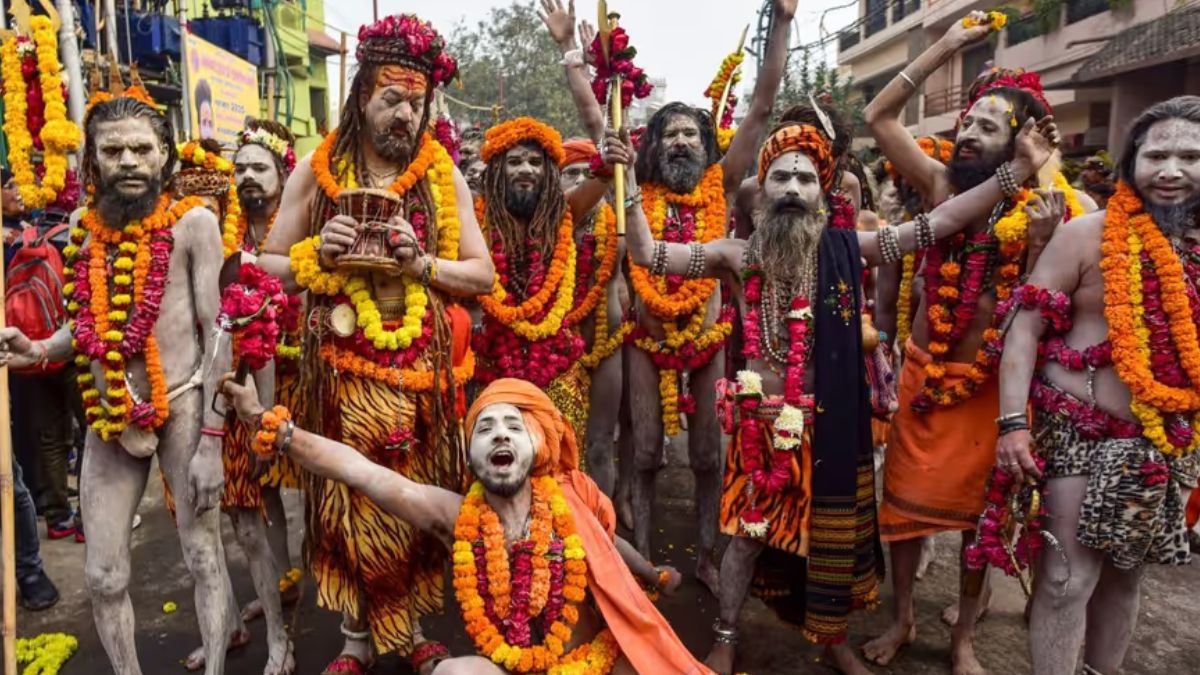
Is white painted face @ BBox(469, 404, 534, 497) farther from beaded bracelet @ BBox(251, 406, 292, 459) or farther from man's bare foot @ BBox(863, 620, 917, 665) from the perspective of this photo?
man's bare foot @ BBox(863, 620, 917, 665)

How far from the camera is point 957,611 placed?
4.05m

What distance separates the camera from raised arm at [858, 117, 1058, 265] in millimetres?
3338

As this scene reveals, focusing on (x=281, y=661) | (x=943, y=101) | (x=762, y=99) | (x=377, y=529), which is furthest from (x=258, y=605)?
(x=943, y=101)

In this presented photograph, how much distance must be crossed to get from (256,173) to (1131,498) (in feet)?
14.0

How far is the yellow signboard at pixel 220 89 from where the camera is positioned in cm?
1173

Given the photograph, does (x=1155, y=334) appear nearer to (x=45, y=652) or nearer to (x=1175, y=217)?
(x=1175, y=217)

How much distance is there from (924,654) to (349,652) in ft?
8.80

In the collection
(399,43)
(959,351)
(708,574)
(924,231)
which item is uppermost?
(399,43)

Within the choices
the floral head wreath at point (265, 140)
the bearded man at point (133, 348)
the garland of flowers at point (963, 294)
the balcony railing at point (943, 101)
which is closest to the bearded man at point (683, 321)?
the garland of flowers at point (963, 294)

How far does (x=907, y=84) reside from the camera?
147 inches

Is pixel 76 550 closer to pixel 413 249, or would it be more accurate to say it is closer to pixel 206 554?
pixel 206 554

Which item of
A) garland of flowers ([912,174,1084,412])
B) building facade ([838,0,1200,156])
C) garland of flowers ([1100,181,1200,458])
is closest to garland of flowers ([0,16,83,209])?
garland of flowers ([912,174,1084,412])

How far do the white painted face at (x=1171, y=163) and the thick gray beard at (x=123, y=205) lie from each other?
3.77m

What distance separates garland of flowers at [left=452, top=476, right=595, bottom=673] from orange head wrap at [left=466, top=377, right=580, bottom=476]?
22cm
